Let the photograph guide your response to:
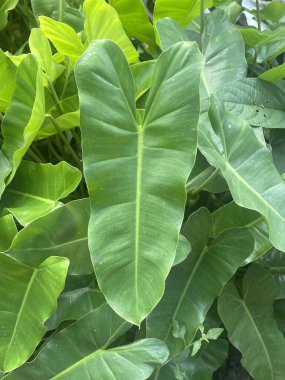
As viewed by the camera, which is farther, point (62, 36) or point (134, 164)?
point (62, 36)

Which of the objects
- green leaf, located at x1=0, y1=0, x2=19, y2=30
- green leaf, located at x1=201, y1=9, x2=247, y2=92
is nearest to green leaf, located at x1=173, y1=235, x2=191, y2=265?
green leaf, located at x1=201, y1=9, x2=247, y2=92

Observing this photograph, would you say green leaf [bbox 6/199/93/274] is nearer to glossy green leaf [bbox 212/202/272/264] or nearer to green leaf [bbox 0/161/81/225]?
green leaf [bbox 0/161/81/225]

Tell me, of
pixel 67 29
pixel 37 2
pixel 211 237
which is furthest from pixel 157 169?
pixel 37 2

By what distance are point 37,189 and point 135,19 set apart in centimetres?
44

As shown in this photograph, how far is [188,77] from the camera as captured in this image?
2.46ft

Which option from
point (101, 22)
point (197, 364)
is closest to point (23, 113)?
point (101, 22)

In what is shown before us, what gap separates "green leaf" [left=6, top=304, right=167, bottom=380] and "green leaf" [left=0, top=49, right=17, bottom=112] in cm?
41

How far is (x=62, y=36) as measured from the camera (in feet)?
3.13

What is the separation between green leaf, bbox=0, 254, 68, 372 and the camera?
767 millimetres

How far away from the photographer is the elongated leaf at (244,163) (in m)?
0.78

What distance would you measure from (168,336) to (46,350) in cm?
19

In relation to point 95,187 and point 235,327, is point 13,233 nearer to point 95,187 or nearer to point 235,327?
point 95,187

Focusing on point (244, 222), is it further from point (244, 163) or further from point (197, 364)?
point (197, 364)

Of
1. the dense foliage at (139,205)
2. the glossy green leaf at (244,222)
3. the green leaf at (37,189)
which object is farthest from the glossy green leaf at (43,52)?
the glossy green leaf at (244,222)
